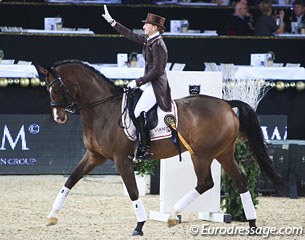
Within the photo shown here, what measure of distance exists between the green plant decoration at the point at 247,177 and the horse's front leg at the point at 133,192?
155 cm

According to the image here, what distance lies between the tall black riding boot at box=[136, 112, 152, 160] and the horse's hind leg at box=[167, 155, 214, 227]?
54 centimetres

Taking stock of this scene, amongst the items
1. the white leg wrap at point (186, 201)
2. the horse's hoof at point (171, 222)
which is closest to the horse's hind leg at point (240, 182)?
the white leg wrap at point (186, 201)

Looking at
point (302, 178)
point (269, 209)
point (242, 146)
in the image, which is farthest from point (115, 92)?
point (302, 178)

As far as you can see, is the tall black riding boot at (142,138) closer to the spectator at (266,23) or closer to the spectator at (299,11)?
the spectator at (266,23)

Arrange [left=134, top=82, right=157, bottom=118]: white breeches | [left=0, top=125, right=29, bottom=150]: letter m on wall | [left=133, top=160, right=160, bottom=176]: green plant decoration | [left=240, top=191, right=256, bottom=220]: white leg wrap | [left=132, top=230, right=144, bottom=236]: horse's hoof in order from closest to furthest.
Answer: [left=132, top=230, right=144, bottom=236]: horse's hoof → [left=134, top=82, right=157, bottom=118]: white breeches → [left=240, top=191, right=256, bottom=220]: white leg wrap → [left=133, top=160, right=160, bottom=176]: green plant decoration → [left=0, top=125, right=29, bottom=150]: letter m on wall

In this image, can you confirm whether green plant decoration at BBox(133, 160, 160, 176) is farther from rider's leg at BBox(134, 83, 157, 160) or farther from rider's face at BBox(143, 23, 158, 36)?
rider's face at BBox(143, 23, 158, 36)

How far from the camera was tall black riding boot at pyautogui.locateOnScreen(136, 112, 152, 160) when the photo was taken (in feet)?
36.7

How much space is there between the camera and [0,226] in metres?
11.6

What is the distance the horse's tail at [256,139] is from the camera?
1166cm

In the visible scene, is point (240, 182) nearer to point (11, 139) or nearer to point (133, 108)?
point (133, 108)

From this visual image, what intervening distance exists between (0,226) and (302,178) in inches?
196

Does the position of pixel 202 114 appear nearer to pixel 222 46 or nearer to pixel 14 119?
pixel 14 119

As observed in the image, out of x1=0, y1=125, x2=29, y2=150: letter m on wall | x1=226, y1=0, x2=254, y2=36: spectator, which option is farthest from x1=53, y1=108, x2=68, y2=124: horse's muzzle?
x1=226, y1=0, x2=254, y2=36: spectator

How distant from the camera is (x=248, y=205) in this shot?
1147cm
